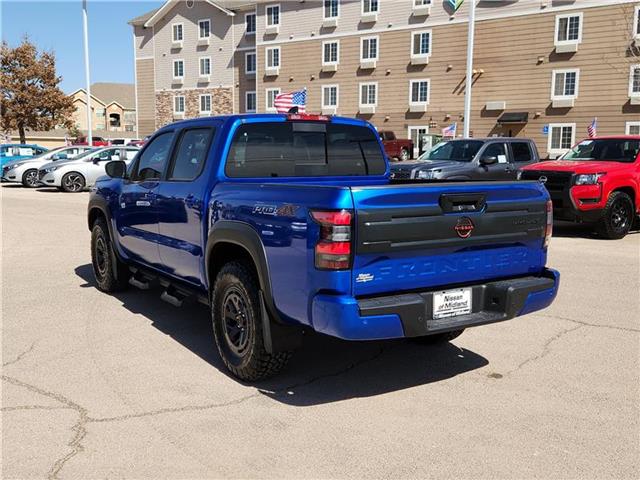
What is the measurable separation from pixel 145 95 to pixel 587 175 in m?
50.7

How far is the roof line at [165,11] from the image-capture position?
48562 millimetres

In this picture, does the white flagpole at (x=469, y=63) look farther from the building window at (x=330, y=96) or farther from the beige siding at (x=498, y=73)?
the building window at (x=330, y=96)

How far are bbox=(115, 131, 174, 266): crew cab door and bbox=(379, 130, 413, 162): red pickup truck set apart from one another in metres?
28.9

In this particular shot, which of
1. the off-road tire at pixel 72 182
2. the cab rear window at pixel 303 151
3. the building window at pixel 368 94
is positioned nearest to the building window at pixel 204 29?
the building window at pixel 368 94

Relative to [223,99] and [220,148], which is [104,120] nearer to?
[223,99]

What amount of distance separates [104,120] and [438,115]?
2453 inches

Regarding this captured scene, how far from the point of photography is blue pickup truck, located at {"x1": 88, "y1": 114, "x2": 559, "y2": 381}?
140 inches

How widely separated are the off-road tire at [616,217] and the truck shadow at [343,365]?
7.28 meters

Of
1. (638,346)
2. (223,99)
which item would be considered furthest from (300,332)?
(223,99)

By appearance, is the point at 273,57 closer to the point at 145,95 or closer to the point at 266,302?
the point at 145,95

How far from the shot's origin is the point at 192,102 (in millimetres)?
51969

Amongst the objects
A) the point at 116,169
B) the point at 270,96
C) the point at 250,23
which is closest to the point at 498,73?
the point at 270,96

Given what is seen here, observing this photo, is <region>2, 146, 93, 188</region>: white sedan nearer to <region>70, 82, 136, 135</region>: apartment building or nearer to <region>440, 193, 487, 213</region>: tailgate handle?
<region>440, 193, 487, 213</region>: tailgate handle

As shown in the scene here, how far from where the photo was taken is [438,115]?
38.2 meters
